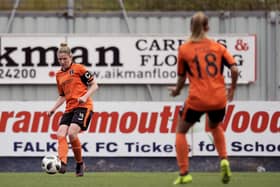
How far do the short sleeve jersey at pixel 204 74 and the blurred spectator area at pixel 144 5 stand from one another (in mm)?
10755

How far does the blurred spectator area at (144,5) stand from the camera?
22047mm

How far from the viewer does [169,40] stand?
21812mm

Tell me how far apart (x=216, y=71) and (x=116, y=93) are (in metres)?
10.6

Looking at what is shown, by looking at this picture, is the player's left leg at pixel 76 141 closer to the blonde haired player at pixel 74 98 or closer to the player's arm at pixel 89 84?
the blonde haired player at pixel 74 98

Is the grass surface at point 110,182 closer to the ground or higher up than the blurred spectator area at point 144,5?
closer to the ground

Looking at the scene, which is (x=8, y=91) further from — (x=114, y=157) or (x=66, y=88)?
(x=66, y=88)

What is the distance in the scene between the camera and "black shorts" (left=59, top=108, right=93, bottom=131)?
14594 millimetres

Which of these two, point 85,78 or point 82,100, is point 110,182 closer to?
point 82,100

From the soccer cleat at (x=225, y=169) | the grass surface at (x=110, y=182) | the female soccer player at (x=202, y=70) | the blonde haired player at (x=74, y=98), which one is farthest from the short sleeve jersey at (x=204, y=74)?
the blonde haired player at (x=74, y=98)

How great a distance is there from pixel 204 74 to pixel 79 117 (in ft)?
12.0

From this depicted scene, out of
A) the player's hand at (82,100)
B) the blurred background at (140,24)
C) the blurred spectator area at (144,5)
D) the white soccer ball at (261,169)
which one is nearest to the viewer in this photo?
the player's hand at (82,100)

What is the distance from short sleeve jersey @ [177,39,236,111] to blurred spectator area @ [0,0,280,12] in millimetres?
10755

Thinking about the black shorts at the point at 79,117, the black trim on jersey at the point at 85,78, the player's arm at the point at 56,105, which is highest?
the black trim on jersey at the point at 85,78

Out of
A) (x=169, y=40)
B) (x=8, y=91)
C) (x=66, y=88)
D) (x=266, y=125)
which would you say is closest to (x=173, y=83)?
(x=169, y=40)
